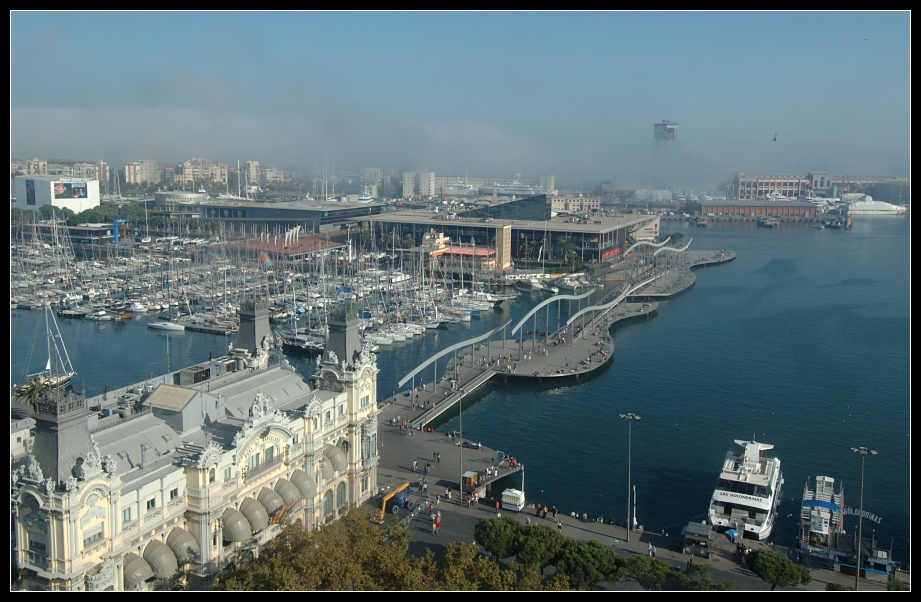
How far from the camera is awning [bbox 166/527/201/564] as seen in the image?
12.0 m

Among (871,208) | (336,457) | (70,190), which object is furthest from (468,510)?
(871,208)

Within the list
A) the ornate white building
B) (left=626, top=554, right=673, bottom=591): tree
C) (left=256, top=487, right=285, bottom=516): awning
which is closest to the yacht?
the ornate white building

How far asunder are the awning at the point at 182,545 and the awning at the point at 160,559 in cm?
20

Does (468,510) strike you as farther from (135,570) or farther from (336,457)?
(135,570)

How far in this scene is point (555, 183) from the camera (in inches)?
5600

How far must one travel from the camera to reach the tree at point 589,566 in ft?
40.3

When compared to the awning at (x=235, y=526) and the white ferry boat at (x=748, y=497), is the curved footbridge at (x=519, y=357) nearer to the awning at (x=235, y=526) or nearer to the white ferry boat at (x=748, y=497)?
the white ferry boat at (x=748, y=497)

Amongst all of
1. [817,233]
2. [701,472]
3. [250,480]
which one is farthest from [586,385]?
Result: [817,233]

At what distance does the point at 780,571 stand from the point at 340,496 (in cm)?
758

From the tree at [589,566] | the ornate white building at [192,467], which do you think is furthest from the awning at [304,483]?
the tree at [589,566]

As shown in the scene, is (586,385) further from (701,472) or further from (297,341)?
(297,341)

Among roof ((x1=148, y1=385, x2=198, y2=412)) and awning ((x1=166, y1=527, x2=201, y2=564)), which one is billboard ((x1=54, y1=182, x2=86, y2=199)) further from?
awning ((x1=166, y1=527, x2=201, y2=564))

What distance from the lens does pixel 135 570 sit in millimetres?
11281

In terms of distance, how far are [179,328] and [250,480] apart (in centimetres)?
2127
